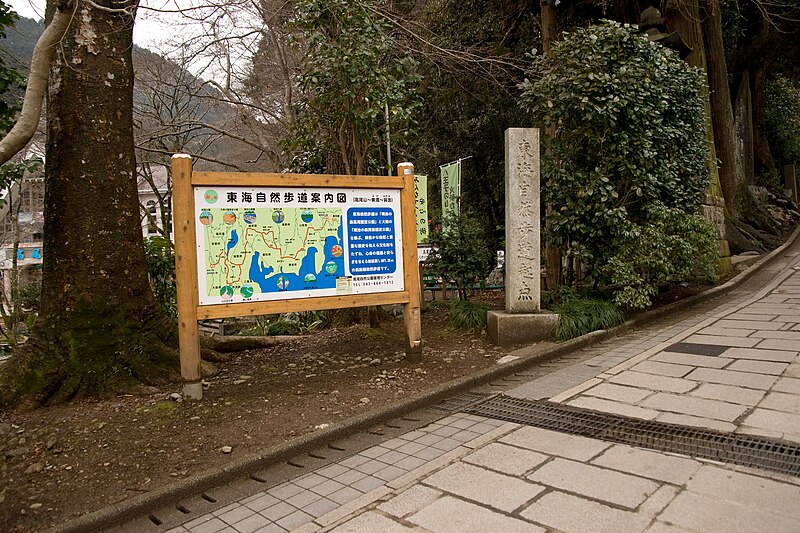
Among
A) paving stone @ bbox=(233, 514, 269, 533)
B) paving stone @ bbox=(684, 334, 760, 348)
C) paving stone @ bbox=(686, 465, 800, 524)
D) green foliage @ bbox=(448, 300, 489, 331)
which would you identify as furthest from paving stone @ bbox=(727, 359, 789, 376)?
paving stone @ bbox=(233, 514, 269, 533)

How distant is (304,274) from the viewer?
5.08 metres

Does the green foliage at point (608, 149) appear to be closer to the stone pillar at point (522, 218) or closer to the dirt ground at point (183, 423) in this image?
the stone pillar at point (522, 218)

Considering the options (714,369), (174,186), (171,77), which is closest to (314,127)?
(174,186)

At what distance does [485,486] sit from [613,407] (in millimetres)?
1752

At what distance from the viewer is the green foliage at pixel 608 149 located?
7273mm

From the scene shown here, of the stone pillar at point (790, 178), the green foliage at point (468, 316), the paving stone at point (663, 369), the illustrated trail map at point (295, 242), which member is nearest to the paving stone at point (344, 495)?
the illustrated trail map at point (295, 242)

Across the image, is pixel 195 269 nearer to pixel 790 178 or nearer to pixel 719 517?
pixel 719 517

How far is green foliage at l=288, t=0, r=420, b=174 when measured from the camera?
654cm

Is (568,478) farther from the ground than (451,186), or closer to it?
closer to it

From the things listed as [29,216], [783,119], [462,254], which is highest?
[783,119]

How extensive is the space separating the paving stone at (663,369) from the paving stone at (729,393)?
0.40 m

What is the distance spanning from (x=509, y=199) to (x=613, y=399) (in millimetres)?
2939

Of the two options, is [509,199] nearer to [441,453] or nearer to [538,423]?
[538,423]

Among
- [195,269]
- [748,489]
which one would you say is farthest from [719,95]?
[195,269]
